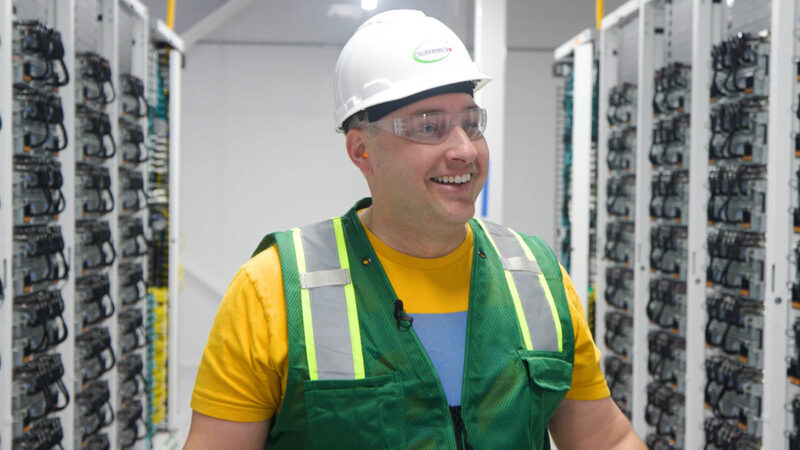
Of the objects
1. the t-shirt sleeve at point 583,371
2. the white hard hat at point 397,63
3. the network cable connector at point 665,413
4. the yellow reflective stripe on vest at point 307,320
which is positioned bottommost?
the network cable connector at point 665,413

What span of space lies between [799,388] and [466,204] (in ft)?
9.34

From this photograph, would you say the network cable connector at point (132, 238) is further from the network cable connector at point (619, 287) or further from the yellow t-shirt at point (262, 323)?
the yellow t-shirt at point (262, 323)

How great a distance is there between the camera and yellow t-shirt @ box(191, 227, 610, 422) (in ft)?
4.57

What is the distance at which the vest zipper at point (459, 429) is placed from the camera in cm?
145

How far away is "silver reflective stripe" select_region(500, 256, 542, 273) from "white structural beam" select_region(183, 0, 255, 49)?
8289mm

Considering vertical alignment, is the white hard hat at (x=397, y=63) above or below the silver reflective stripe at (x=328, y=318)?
above

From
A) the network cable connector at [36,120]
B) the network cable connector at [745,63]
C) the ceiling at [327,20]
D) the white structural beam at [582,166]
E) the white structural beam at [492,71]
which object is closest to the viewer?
the network cable connector at [36,120]

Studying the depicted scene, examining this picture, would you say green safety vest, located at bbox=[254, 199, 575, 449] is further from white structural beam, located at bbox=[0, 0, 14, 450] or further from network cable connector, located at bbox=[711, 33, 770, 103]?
network cable connector, located at bbox=[711, 33, 770, 103]

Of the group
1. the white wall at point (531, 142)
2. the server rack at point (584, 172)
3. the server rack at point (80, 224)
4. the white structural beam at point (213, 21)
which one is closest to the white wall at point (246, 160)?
the white structural beam at point (213, 21)

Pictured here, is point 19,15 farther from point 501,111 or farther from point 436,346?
point 436,346

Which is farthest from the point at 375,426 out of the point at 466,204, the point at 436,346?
the point at 466,204

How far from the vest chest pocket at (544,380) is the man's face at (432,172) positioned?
0.29 m

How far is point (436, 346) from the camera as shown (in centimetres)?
150

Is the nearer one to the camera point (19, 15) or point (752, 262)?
point (19, 15)
